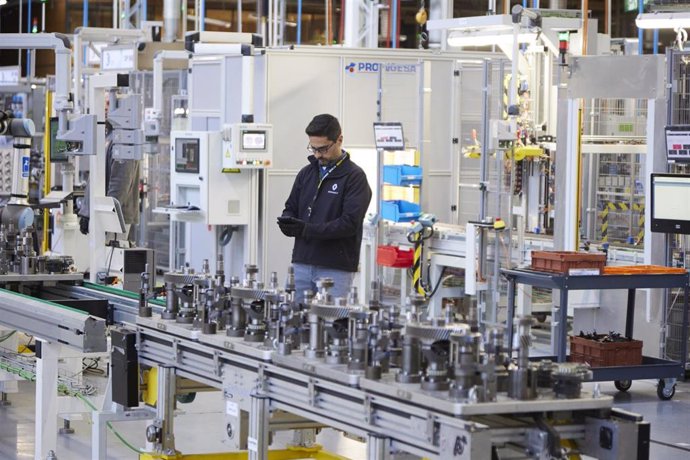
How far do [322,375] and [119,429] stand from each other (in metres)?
3.52

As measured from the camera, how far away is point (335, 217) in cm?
676

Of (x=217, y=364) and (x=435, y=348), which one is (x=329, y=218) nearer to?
(x=217, y=364)

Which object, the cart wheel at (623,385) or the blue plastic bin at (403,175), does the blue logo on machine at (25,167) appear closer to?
the blue plastic bin at (403,175)

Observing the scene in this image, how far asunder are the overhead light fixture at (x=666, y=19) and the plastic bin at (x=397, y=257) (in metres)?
2.83

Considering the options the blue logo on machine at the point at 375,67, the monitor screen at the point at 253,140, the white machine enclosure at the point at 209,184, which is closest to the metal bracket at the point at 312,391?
the monitor screen at the point at 253,140

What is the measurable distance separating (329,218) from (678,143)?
329 cm

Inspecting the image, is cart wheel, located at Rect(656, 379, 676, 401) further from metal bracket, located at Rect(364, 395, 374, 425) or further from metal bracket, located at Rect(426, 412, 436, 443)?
metal bracket, located at Rect(426, 412, 436, 443)

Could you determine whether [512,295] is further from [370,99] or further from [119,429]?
[370,99]

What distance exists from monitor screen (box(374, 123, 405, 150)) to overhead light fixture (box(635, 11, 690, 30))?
2.46m

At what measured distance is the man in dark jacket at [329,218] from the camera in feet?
21.5

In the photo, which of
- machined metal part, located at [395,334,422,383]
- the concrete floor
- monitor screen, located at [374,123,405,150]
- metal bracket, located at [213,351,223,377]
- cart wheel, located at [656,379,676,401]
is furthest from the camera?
monitor screen, located at [374,123,405,150]

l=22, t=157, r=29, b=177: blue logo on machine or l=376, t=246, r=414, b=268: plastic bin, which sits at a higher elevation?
l=22, t=157, r=29, b=177: blue logo on machine

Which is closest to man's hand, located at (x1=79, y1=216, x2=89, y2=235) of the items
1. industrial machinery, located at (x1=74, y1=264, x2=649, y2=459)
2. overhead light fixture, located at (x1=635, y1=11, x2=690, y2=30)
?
overhead light fixture, located at (x1=635, y1=11, x2=690, y2=30)

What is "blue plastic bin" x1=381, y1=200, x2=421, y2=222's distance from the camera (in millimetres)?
11305
